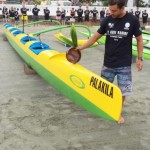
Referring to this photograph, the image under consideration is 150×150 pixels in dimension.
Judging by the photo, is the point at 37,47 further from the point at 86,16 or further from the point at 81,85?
the point at 86,16

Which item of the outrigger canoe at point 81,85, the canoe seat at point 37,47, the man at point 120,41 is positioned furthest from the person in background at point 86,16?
the man at point 120,41

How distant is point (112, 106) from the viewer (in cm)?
341

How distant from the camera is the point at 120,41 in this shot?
362 cm

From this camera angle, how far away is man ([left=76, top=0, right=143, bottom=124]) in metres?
3.51

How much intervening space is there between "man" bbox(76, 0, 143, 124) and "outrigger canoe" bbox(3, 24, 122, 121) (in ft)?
0.87

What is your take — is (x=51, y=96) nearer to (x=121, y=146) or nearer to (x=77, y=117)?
(x=77, y=117)

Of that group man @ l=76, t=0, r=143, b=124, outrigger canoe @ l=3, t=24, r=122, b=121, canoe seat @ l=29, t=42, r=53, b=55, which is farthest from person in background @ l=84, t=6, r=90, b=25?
man @ l=76, t=0, r=143, b=124

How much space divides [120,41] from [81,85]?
0.78 m

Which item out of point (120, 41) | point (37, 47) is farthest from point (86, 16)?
point (120, 41)

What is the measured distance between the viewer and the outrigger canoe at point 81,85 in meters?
3.42

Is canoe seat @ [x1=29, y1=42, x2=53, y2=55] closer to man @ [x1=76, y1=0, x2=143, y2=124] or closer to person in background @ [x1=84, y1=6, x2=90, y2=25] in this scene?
→ man @ [x1=76, y1=0, x2=143, y2=124]

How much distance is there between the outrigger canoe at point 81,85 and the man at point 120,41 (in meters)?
0.26

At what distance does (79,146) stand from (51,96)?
1.82 m

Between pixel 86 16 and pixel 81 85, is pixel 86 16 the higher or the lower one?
the higher one
